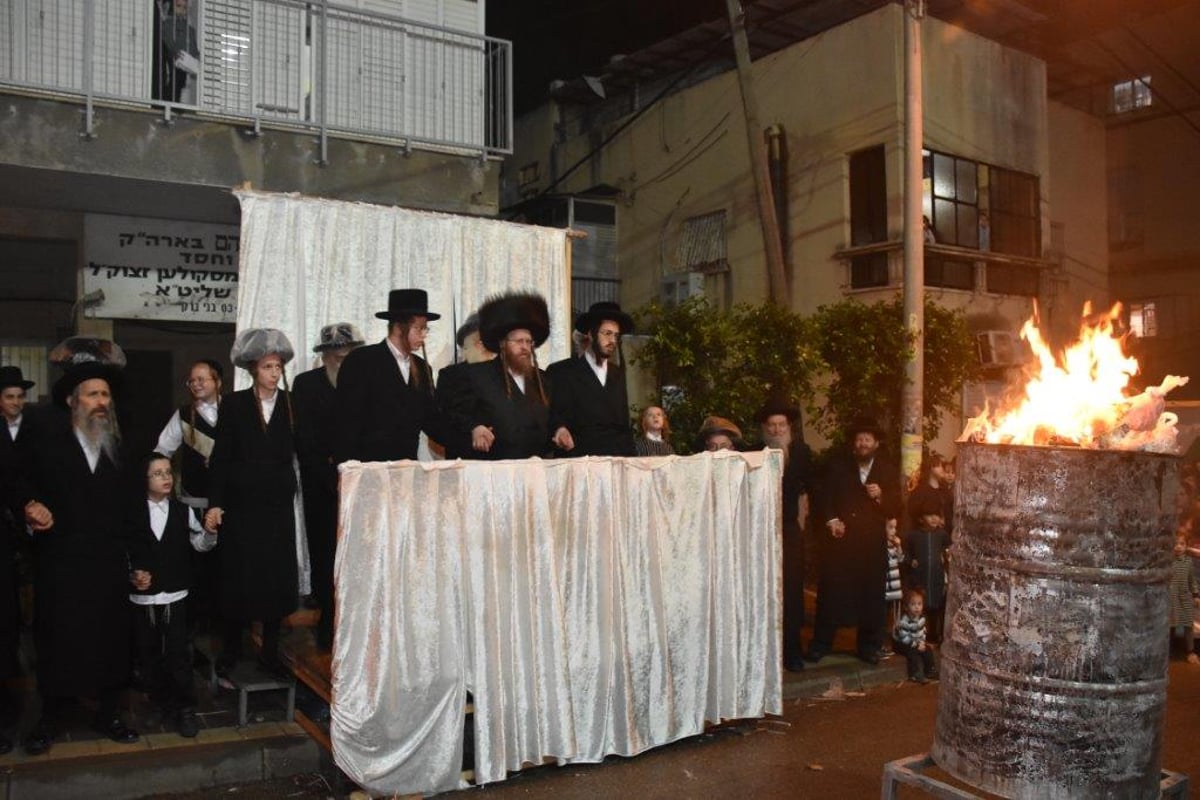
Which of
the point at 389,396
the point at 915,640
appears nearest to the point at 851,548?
the point at 915,640

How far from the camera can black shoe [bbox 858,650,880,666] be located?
25.9 ft

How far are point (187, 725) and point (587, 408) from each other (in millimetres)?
3211

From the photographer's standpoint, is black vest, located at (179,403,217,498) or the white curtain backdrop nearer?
black vest, located at (179,403,217,498)

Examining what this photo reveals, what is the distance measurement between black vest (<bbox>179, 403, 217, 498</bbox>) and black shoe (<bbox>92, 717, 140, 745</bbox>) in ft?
5.53

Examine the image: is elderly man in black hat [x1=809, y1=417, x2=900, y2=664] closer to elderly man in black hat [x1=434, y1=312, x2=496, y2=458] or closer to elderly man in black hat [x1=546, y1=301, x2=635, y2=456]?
elderly man in black hat [x1=546, y1=301, x2=635, y2=456]

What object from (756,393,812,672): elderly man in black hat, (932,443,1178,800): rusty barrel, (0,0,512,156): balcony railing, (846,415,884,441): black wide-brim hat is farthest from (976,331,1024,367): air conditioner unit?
(932,443,1178,800): rusty barrel

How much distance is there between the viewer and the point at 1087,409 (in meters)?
3.84

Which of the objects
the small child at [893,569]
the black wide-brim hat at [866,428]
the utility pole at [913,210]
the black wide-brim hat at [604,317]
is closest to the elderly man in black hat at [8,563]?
the black wide-brim hat at [604,317]

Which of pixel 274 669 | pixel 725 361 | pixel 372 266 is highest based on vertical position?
pixel 372 266

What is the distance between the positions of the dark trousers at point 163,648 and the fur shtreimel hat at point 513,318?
261 centimetres

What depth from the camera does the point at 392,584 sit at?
16.2 ft

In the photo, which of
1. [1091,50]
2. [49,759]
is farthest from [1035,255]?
[49,759]

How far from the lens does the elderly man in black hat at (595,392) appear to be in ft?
22.3

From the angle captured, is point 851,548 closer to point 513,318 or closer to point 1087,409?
point 513,318
